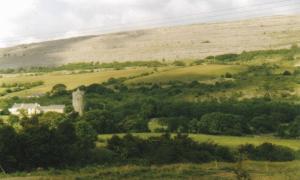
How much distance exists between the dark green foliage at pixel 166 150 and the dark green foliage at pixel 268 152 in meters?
1.69

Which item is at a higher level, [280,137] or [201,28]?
[201,28]

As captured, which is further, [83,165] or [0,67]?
[0,67]

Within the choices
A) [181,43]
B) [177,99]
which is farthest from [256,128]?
[181,43]

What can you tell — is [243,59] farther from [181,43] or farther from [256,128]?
[256,128]

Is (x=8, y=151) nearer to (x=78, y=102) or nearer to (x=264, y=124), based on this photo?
(x=264, y=124)

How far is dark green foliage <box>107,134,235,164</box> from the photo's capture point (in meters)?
47.2

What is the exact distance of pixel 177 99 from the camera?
9344 cm

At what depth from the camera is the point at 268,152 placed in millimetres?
51625

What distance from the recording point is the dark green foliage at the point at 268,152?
167ft

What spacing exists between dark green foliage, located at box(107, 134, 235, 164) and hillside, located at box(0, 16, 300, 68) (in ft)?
281

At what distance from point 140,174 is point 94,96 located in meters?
65.9

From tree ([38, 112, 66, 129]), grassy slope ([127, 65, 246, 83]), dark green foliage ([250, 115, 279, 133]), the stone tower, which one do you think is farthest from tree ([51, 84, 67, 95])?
dark green foliage ([250, 115, 279, 133])

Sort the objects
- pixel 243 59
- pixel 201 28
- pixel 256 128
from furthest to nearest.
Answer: pixel 201 28 → pixel 243 59 → pixel 256 128

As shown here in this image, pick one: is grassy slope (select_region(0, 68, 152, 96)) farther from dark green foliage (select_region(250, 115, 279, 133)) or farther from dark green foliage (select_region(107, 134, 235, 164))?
dark green foliage (select_region(107, 134, 235, 164))
